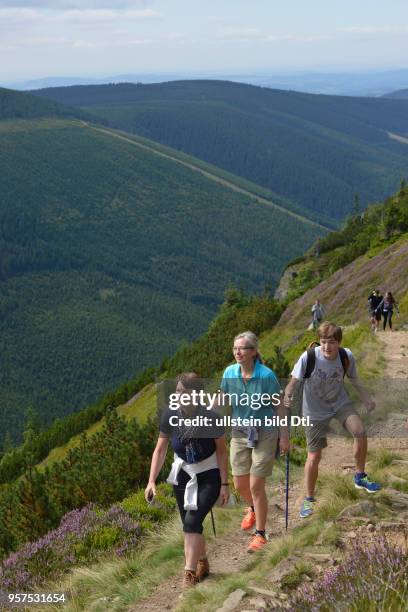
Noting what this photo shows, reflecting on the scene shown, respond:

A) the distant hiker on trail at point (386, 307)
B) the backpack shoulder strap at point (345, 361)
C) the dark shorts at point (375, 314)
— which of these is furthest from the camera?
the dark shorts at point (375, 314)

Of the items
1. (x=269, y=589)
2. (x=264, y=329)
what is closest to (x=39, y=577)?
(x=269, y=589)

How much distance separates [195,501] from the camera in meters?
6.85

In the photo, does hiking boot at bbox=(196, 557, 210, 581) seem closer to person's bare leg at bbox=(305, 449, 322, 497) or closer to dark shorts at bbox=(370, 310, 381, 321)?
person's bare leg at bbox=(305, 449, 322, 497)

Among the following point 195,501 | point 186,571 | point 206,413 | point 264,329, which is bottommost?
point 264,329

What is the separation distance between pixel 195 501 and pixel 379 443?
423 centimetres

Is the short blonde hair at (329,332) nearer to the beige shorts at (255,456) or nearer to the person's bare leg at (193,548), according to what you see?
the beige shorts at (255,456)

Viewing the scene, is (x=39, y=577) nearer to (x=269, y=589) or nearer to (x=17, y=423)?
(x=269, y=589)

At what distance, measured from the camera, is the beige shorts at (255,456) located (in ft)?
24.1

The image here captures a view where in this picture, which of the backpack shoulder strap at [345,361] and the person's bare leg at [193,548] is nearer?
the person's bare leg at [193,548]

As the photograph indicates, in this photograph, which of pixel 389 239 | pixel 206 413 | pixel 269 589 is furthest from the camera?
pixel 389 239

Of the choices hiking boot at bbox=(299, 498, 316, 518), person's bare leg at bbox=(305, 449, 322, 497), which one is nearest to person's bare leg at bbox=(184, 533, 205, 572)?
hiking boot at bbox=(299, 498, 316, 518)

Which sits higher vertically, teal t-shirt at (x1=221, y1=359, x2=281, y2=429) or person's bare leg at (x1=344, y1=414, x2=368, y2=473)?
teal t-shirt at (x1=221, y1=359, x2=281, y2=429)

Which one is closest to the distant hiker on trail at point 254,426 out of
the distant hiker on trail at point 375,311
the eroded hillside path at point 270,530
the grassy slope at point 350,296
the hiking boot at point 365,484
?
the eroded hillside path at point 270,530

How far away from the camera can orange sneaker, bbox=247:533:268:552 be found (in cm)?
733
